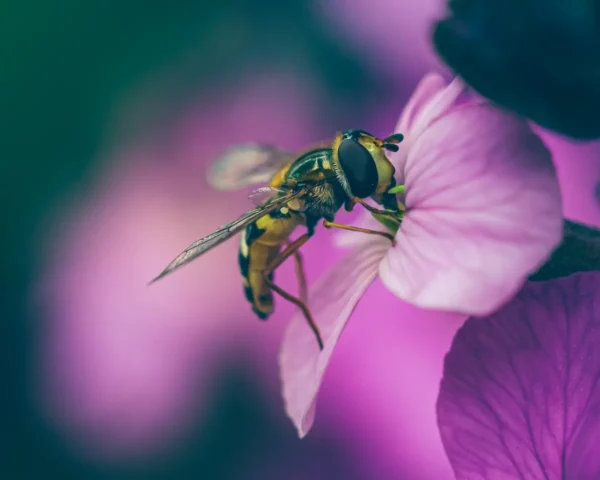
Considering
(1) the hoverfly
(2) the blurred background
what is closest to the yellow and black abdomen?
(1) the hoverfly

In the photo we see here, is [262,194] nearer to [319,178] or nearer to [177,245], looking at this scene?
[319,178]

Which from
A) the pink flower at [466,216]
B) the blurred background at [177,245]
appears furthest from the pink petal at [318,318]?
the blurred background at [177,245]

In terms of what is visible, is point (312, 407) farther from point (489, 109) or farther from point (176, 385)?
point (176, 385)

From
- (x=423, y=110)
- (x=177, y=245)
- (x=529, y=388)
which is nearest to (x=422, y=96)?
(x=423, y=110)

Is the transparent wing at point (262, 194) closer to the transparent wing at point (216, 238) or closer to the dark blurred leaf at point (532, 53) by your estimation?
the transparent wing at point (216, 238)

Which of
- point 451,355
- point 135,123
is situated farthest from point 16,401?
point 451,355

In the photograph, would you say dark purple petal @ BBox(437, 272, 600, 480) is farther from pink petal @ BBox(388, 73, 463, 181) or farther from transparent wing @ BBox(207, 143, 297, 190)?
transparent wing @ BBox(207, 143, 297, 190)

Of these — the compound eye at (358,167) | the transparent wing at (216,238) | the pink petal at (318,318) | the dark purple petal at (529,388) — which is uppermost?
the transparent wing at (216,238)
